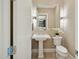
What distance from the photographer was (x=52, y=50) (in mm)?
5227

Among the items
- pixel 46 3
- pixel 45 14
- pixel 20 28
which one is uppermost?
pixel 46 3

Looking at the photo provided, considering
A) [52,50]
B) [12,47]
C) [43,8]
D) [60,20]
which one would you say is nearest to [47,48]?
[52,50]

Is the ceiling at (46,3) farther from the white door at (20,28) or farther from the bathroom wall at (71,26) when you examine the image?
the white door at (20,28)

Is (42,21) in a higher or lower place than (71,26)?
higher
